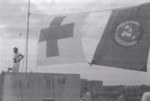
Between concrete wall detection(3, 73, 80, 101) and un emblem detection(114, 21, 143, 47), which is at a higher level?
un emblem detection(114, 21, 143, 47)

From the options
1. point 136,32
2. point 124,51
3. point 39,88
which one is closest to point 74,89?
point 39,88

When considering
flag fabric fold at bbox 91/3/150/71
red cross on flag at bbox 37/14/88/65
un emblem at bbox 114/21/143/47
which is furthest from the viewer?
red cross on flag at bbox 37/14/88/65

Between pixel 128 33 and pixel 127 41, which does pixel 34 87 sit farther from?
pixel 128 33

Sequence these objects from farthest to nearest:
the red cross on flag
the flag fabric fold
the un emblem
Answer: the red cross on flag → the flag fabric fold → the un emblem

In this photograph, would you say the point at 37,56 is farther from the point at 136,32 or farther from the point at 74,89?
the point at 136,32

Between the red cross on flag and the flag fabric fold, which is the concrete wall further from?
the flag fabric fold

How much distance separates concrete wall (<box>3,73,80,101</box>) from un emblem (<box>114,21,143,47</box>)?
2129 millimetres

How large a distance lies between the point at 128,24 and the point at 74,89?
108 inches

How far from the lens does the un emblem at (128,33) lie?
9.23 m

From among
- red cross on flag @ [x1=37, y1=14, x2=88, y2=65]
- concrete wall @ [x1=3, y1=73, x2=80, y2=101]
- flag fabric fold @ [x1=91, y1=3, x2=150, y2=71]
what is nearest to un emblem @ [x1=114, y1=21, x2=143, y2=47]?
flag fabric fold @ [x1=91, y1=3, x2=150, y2=71]

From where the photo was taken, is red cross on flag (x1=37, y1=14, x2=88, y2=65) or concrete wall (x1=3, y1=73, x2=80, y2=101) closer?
concrete wall (x1=3, y1=73, x2=80, y2=101)

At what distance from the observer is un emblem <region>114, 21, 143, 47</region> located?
9.23 m

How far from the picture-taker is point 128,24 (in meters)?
9.49

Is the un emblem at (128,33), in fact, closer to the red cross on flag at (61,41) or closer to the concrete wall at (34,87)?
the red cross on flag at (61,41)
